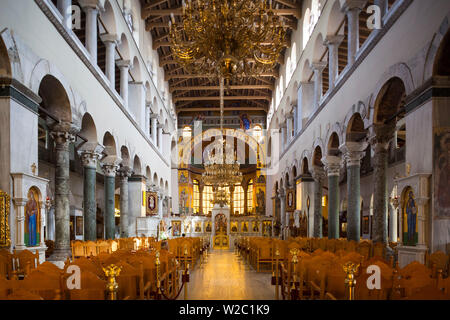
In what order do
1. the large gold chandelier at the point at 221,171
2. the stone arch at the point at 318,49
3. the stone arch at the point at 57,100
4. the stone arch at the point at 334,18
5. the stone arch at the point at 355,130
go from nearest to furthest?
1. the stone arch at the point at 57,100
2. the stone arch at the point at 355,130
3. the stone arch at the point at 334,18
4. the stone arch at the point at 318,49
5. the large gold chandelier at the point at 221,171

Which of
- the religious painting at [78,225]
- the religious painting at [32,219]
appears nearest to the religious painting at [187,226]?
the religious painting at [78,225]

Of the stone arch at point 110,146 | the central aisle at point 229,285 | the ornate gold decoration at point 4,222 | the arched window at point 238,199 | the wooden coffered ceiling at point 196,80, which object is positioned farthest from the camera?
the arched window at point 238,199

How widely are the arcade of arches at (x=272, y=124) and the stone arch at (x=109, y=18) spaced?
1.6 inches

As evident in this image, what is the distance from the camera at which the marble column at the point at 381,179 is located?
1135 cm

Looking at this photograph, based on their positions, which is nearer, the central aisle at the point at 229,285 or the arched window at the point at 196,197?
the central aisle at the point at 229,285

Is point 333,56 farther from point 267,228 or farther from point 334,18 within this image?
point 267,228

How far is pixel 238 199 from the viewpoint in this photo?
42.0 meters

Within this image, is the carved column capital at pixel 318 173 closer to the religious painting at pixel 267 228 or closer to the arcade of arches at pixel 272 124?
the arcade of arches at pixel 272 124

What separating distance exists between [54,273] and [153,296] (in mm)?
2183

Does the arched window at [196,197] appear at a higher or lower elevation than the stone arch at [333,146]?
lower

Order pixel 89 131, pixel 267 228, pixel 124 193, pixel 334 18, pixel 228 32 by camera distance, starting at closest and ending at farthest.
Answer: pixel 228 32
pixel 89 131
pixel 334 18
pixel 124 193
pixel 267 228

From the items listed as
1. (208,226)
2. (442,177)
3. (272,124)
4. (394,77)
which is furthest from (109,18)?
(208,226)

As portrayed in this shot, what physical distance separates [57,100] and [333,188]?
11072 millimetres

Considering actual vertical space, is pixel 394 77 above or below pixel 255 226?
above
